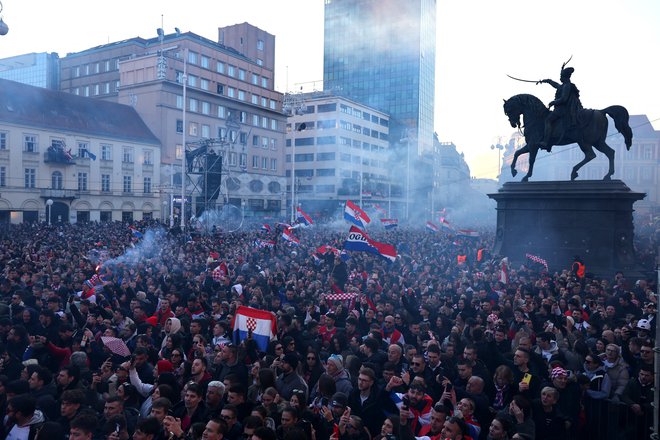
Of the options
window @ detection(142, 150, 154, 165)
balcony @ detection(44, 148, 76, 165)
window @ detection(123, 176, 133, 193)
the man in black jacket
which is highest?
window @ detection(142, 150, 154, 165)

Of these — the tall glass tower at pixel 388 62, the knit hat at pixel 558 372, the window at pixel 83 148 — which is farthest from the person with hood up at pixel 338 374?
the tall glass tower at pixel 388 62

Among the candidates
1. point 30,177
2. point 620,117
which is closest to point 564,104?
point 620,117

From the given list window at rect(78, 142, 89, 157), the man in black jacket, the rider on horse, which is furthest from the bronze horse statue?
window at rect(78, 142, 89, 157)

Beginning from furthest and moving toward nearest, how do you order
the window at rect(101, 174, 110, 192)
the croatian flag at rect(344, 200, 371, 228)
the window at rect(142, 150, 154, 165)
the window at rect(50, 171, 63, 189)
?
the window at rect(142, 150, 154, 165), the window at rect(101, 174, 110, 192), the window at rect(50, 171, 63, 189), the croatian flag at rect(344, 200, 371, 228)

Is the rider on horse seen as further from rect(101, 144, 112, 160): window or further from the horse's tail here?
rect(101, 144, 112, 160): window

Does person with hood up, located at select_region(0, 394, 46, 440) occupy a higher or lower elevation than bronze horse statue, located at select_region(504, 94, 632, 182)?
lower

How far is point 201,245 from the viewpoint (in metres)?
22.3

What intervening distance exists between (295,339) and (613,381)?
4179 millimetres

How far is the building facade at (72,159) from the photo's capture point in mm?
45500

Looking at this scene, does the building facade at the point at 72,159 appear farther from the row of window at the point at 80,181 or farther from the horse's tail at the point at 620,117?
the horse's tail at the point at 620,117

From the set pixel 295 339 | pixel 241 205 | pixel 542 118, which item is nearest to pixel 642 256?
pixel 542 118

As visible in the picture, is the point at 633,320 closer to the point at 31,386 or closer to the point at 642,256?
the point at 31,386

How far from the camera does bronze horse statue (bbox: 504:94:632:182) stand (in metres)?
19.4

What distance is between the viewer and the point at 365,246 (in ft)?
51.8
